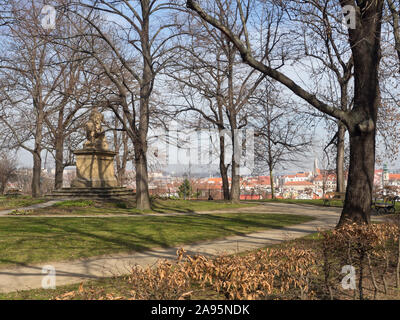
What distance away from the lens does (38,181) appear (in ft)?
82.7

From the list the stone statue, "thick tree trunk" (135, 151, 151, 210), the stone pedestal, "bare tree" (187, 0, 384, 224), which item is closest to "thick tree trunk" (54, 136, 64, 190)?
the stone statue

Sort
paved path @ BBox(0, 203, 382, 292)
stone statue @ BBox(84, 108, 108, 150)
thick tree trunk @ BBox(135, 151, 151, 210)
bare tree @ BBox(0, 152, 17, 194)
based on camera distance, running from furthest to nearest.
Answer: bare tree @ BBox(0, 152, 17, 194)
stone statue @ BBox(84, 108, 108, 150)
thick tree trunk @ BBox(135, 151, 151, 210)
paved path @ BBox(0, 203, 382, 292)

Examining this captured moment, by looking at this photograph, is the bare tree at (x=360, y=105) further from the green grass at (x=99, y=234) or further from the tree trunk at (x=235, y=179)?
the tree trunk at (x=235, y=179)

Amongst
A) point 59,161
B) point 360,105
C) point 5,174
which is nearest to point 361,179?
point 360,105

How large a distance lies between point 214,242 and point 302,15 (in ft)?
18.8

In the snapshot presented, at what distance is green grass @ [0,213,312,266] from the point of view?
7.28 meters

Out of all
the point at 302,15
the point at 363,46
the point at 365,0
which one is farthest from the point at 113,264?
the point at 365,0

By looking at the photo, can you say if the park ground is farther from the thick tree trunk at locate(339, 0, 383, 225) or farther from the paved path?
the thick tree trunk at locate(339, 0, 383, 225)

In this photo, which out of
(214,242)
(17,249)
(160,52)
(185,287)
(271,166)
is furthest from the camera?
(271,166)

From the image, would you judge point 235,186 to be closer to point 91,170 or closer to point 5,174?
point 91,170

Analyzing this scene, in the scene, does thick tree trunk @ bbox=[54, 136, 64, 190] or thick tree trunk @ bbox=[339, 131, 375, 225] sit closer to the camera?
thick tree trunk @ bbox=[339, 131, 375, 225]

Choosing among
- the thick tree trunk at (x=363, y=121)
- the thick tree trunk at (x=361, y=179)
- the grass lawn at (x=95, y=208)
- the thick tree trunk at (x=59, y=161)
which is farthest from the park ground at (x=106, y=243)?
the thick tree trunk at (x=59, y=161)
